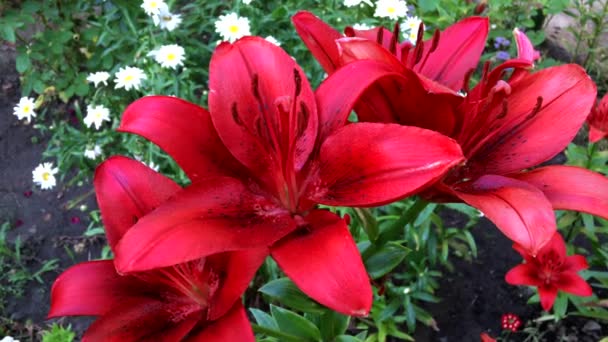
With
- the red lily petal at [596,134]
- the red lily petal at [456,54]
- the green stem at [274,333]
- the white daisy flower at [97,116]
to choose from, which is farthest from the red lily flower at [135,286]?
the white daisy flower at [97,116]

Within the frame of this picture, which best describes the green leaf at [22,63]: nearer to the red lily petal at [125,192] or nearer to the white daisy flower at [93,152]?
the white daisy flower at [93,152]

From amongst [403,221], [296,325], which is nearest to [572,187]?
[403,221]

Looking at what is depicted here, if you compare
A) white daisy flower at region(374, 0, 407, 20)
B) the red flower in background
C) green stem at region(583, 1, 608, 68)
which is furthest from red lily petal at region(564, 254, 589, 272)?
green stem at region(583, 1, 608, 68)

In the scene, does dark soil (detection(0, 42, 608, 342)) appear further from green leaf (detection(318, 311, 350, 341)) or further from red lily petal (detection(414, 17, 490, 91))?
red lily petal (detection(414, 17, 490, 91))

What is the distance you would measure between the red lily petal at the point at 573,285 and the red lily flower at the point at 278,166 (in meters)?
1.21

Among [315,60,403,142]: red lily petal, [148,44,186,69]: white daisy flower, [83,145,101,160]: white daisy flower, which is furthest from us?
[83,145,101,160]: white daisy flower

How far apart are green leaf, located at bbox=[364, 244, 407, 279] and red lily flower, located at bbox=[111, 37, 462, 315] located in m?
0.24

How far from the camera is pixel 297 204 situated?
0.85 m

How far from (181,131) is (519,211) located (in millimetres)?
444

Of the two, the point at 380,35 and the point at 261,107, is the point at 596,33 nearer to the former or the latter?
the point at 380,35

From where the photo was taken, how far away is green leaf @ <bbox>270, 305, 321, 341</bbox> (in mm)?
1155

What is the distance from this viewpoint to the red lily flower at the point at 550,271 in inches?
69.2

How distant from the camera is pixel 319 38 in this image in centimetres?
88

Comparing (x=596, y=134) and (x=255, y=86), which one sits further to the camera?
(x=596, y=134)
